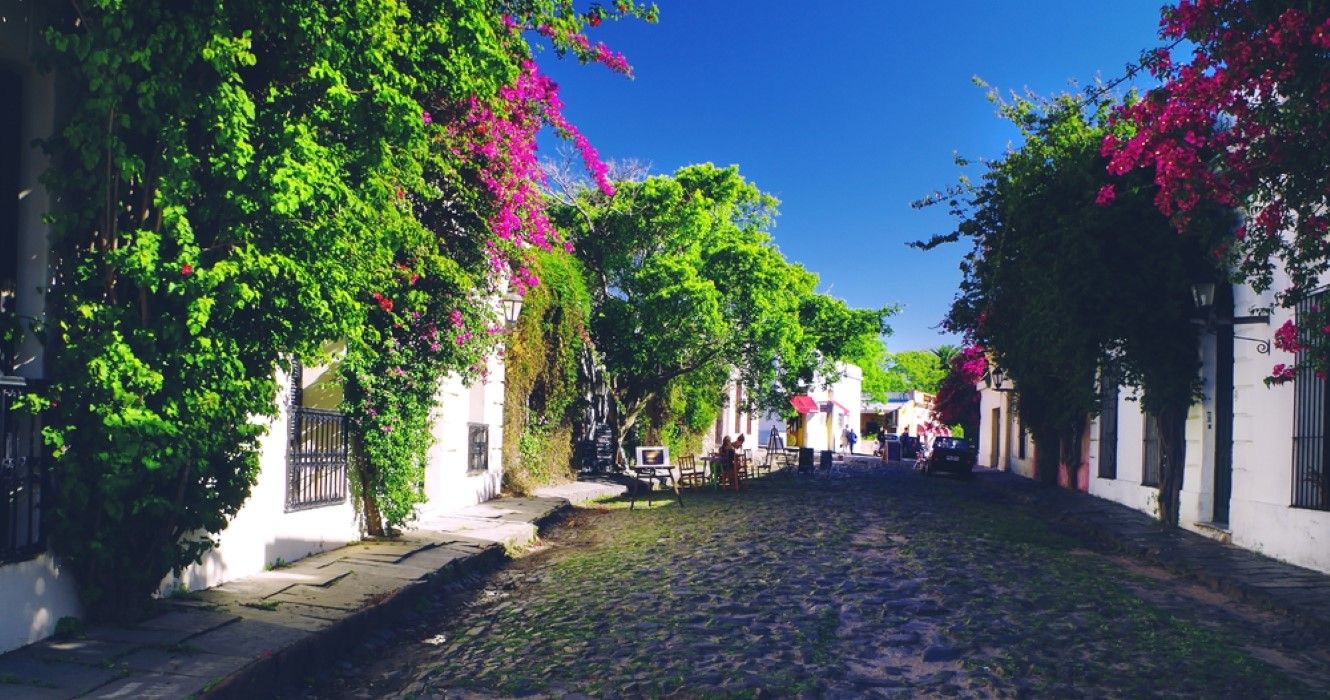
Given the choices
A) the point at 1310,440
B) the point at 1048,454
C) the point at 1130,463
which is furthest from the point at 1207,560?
the point at 1048,454

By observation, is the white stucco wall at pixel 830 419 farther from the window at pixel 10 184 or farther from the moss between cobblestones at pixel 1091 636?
the window at pixel 10 184

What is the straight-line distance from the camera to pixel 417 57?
730 centimetres

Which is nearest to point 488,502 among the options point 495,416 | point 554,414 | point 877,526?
point 495,416

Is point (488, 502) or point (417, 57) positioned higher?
point (417, 57)

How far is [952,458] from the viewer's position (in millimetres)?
33000

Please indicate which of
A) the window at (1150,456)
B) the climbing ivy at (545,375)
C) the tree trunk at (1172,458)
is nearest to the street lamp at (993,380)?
the window at (1150,456)

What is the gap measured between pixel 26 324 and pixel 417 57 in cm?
303

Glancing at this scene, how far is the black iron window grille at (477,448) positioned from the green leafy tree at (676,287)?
23.9 ft

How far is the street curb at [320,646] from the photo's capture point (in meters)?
5.36

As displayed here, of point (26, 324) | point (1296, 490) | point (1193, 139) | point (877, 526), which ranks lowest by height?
point (877, 526)

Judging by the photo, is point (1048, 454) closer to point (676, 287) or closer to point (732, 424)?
point (676, 287)

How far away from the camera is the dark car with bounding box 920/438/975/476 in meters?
32.8

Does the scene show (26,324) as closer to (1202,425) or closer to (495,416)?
(495,416)

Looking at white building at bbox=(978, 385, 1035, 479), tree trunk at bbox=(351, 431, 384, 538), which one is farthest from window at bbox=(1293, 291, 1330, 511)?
white building at bbox=(978, 385, 1035, 479)
